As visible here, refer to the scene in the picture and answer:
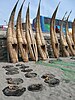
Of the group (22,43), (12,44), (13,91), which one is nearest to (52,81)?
(13,91)

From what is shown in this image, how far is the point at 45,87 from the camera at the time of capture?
6.28 m

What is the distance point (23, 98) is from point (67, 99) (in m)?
1.41

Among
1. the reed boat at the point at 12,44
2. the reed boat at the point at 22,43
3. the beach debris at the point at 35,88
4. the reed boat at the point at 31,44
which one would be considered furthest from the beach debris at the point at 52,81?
the reed boat at the point at 31,44

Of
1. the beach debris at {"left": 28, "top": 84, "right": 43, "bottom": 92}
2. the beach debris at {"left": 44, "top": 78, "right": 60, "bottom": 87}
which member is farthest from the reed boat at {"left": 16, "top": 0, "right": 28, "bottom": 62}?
the beach debris at {"left": 28, "top": 84, "right": 43, "bottom": 92}

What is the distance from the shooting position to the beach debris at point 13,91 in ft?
18.3

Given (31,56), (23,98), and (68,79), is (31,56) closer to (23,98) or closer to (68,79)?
(68,79)

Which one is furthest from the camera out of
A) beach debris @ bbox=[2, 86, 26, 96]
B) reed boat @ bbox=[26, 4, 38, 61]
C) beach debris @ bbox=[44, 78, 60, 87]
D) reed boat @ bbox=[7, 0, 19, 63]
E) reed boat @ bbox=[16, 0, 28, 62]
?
reed boat @ bbox=[26, 4, 38, 61]

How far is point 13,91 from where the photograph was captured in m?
5.74

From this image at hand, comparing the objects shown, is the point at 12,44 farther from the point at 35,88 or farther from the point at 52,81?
the point at 35,88

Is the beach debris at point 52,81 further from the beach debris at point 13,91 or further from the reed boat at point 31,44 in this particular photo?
the reed boat at point 31,44

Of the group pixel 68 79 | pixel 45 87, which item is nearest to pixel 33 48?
pixel 68 79

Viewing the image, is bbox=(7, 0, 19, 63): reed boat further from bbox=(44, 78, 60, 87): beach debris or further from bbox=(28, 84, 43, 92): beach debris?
bbox=(28, 84, 43, 92): beach debris

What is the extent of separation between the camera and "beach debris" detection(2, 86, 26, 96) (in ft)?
18.3

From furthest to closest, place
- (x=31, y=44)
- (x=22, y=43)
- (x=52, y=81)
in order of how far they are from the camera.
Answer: (x=31, y=44), (x=22, y=43), (x=52, y=81)
